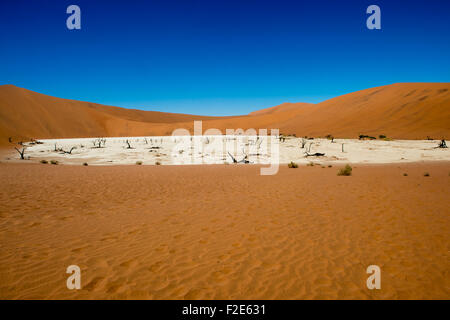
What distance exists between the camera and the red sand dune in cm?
3169

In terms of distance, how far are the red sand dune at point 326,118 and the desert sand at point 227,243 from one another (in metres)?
26.7

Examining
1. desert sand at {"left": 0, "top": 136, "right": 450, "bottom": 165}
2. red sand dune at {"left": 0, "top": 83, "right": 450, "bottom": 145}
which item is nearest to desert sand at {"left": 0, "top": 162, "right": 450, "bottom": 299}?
desert sand at {"left": 0, "top": 136, "right": 450, "bottom": 165}

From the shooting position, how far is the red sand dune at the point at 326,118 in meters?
31.7

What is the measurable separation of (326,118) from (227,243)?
47.4 metres

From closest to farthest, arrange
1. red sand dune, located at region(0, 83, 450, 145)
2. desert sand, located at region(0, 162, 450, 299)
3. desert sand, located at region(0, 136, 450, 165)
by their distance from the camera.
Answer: desert sand, located at region(0, 162, 450, 299), desert sand, located at region(0, 136, 450, 165), red sand dune, located at region(0, 83, 450, 145)

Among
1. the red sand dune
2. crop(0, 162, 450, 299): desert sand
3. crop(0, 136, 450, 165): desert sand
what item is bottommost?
crop(0, 162, 450, 299): desert sand

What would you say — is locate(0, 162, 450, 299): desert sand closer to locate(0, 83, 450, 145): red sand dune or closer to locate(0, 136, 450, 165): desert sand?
locate(0, 136, 450, 165): desert sand

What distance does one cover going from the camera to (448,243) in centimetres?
441

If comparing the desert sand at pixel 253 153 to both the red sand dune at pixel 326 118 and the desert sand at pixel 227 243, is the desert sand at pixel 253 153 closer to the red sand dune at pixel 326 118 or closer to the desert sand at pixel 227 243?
the red sand dune at pixel 326 118

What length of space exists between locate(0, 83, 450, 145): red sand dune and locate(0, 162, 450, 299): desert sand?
26722 millimetres

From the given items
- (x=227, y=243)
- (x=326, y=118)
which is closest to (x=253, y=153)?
(x=227, y=243)

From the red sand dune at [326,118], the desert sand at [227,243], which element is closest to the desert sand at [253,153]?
the red sand dune at [326,118]

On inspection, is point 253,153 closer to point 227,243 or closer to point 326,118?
point 227,243

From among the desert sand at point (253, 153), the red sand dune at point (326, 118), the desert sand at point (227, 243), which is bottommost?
the desert sand at point (227, 243)
